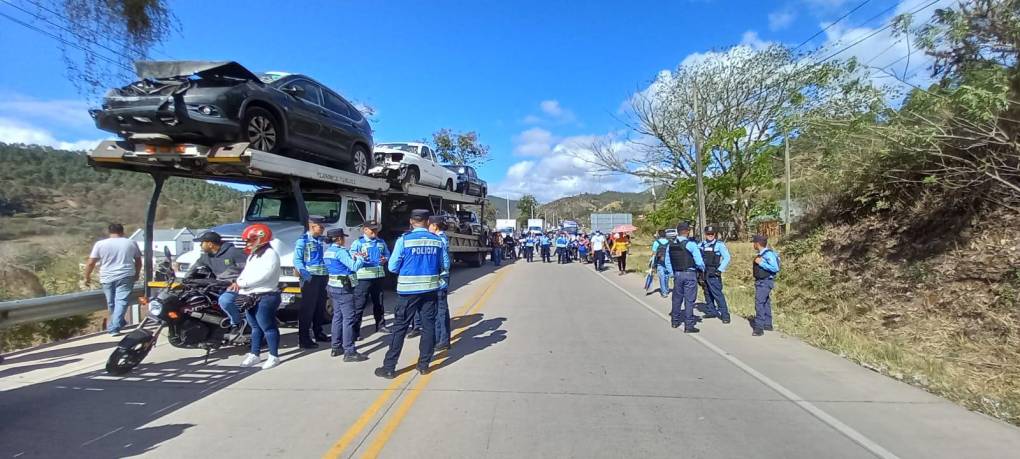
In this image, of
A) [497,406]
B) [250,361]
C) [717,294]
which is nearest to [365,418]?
[497,406]

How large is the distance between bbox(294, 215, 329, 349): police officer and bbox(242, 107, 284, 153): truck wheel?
5.45 feet

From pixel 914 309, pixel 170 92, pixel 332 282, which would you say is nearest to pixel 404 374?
pixel 332 282

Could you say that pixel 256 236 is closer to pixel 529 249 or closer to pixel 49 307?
pixel 49 307

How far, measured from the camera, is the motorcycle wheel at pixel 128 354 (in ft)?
20.0

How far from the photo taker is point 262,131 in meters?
8.45

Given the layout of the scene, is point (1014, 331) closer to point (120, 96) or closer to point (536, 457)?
point (536, 457)

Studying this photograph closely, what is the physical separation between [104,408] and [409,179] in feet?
30.3

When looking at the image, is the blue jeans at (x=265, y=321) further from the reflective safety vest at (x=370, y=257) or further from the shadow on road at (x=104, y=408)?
the reflective safety vest at (x=370, y=257)

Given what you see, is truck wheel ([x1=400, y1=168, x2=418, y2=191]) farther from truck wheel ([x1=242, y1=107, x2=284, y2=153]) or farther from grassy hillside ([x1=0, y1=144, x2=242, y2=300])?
grassy hillside ([x1=0, y1=144, x2=242, y2=300])

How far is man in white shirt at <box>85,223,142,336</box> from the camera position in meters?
8.06

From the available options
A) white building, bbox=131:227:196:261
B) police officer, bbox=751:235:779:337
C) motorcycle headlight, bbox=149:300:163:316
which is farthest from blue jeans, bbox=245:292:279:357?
police officer, bbox=751:235:779:337

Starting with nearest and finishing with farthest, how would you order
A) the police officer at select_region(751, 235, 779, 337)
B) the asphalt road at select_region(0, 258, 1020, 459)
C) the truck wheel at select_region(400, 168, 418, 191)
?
the asphalt road at select_region(0, 258, 1020, 459) → the police officer at select_region(751, 235, 779, 337) → the truck wheel at select_region(400, 168, 418, 191)

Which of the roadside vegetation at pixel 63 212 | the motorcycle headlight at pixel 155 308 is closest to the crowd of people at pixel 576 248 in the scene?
the roadside vegetation at pixel 63 212

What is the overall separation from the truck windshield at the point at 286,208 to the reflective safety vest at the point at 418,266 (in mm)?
4600
